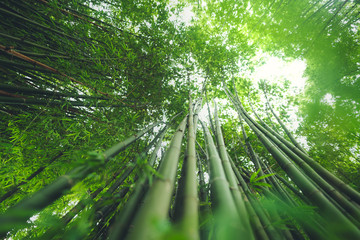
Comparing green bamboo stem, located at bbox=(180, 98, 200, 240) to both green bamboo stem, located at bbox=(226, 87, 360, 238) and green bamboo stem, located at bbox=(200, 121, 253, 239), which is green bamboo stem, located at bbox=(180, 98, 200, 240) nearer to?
green bamboo stem, located at bbox=(200, 121, 253, 239)

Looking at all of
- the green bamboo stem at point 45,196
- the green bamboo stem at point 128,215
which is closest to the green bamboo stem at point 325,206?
the green bamboo stem at point 128,215

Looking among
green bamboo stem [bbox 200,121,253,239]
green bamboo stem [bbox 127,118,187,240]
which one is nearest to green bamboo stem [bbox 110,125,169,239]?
green bamboo stem [bbox 127,118,187,240]

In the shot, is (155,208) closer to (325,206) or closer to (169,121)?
(325,206)

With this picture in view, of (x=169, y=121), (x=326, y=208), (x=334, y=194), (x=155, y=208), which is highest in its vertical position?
(x=169, y=121)

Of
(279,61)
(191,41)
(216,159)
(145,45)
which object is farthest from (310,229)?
(279,61)

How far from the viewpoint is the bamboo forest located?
2.36 ft

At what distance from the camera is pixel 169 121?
2.55 metres

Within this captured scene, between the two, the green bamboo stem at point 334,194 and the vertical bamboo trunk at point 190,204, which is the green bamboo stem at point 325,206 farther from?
the vertical bamboo trunk at point 190,204

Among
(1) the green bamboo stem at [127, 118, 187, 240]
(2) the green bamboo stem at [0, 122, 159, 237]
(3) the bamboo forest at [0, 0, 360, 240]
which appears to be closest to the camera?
(1) the green bamboo stem at [127, 118, 187, 240]

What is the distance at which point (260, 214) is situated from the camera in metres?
1.03

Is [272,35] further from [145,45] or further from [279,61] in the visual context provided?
[145,45]

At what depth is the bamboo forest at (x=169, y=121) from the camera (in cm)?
72

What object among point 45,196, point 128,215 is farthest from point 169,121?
point 45,196

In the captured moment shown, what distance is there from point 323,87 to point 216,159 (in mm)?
5388
